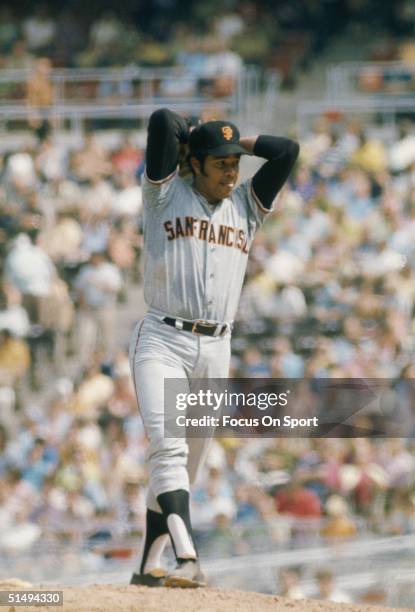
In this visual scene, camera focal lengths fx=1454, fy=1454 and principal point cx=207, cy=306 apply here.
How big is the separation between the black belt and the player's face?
1.76 feet

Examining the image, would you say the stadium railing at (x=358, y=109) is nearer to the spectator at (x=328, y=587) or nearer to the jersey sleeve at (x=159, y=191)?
the spectator at (x=328, y=587)

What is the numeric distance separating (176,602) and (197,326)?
1.19 metres

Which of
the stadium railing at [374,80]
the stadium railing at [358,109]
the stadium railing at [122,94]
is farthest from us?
the stadium railing at [374,80]

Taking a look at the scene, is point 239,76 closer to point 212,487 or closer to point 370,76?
point 370,76

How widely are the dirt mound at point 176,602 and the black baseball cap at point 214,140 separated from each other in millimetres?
1823

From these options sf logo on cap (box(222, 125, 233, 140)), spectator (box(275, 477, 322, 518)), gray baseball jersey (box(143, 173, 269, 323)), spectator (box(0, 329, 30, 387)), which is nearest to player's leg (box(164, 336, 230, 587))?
gray baseball jersey (box(143, 173, 269, 323))

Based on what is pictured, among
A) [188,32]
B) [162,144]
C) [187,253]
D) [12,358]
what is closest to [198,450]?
[187,253]

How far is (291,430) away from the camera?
10.9 metres

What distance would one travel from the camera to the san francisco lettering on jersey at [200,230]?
20.2ft

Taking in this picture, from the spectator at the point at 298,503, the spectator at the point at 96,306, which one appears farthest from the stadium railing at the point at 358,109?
the spectator at the point at 298,503

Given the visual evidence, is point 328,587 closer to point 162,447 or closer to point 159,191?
point 162,447

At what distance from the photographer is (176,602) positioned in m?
5.66

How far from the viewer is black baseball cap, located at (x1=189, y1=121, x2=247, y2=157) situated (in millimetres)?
6109

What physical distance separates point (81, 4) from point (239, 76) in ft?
11.3
